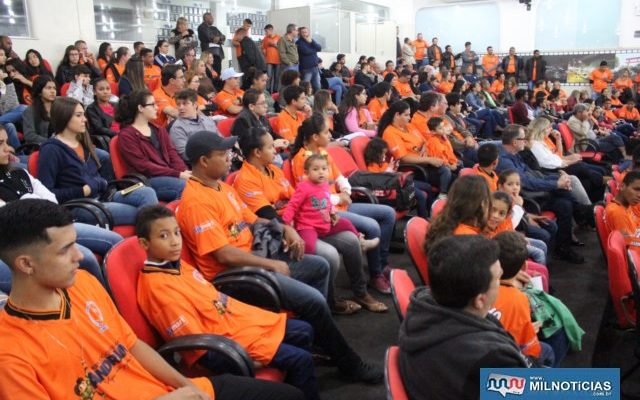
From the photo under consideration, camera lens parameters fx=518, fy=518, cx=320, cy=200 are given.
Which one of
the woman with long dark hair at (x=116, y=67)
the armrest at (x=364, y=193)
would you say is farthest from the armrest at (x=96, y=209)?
the woman with long dark hair at (x=116, y=67)

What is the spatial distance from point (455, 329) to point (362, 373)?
122cm

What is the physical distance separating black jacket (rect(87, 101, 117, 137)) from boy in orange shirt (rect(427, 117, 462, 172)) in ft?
9.96

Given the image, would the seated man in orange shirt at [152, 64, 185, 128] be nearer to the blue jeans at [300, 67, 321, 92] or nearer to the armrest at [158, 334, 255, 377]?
the armrest at [158, 334, 255, 377]

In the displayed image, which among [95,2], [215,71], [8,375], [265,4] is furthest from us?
[265,4]

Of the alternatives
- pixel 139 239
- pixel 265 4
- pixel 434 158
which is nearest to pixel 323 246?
pixel 139 239

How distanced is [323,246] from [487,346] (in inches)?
68.5

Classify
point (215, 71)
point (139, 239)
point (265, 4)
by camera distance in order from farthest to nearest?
point (265, 4) < point (215, 71) < point (139, 239)

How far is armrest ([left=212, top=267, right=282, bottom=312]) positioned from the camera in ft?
7.50

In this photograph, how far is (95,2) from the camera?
27.7ft

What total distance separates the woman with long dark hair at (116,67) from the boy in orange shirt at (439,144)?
14.4ft

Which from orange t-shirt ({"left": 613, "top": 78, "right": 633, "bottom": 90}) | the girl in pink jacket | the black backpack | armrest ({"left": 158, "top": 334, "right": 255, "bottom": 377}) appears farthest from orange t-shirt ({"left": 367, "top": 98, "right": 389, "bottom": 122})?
orange t-shirt ({"left": 613, "top": 78, "right": 633, "bottom": 90})

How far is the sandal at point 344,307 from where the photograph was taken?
3203 mm

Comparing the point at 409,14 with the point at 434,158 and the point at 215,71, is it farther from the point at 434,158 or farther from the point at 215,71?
the point at 434,158

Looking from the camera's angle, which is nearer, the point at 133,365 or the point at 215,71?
the point at 133,365
